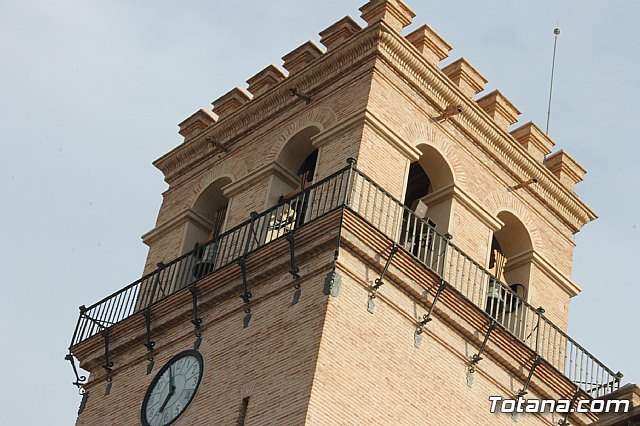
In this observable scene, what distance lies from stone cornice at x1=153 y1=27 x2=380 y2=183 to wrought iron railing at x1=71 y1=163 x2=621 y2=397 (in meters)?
2.09

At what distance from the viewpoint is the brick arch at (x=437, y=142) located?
23266 millimetres

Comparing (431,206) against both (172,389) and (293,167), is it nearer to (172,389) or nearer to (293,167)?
(293,167)

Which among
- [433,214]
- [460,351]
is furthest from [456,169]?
[460,351]

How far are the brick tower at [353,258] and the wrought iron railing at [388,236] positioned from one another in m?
0.04

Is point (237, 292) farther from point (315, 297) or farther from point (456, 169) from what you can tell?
point (456, 169)

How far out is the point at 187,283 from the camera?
919 inches

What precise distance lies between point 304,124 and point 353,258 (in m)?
3.49

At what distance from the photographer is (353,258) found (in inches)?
820

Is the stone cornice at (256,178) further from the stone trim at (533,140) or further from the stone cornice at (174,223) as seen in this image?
the stone trim at (533,140)

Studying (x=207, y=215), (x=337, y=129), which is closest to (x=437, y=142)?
(x=337, y=129)

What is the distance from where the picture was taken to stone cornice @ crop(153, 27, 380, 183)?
2356cm

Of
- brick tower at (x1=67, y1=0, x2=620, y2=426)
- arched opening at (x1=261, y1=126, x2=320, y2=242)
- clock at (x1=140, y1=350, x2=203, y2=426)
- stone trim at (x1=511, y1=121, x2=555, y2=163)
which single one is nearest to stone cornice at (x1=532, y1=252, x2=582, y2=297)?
brick tower at (x1=67, y1=0, x2=620, y2=426)
